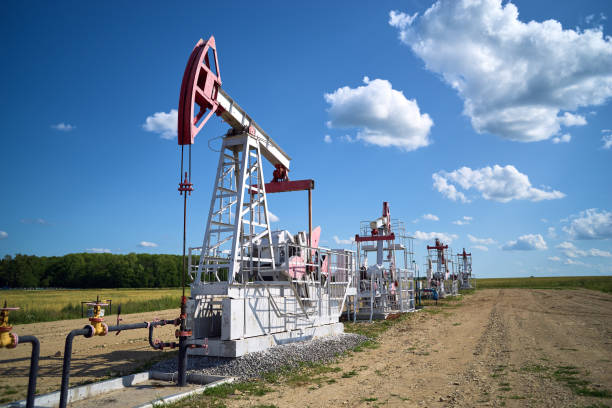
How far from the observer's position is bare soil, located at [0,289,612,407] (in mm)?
6328

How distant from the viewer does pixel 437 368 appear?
8.59 m

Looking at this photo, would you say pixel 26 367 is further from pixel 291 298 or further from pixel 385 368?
pixel 385 368

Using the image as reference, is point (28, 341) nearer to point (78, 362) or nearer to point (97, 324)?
point (97, 324)

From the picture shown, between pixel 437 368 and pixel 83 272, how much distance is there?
85374 millimetres

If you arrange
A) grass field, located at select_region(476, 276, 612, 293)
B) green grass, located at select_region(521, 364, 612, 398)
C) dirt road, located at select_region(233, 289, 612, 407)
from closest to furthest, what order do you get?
dirt road, located at select_region(233, 289, 612, 407) → green grass, located at select_region(521, 364, 612, 398) → grass field, located at select_region(476, 276, 612, 293)

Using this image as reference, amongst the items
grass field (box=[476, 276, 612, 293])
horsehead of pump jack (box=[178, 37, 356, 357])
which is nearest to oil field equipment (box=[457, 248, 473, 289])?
grass field (box=[476, 276, 612, 293])

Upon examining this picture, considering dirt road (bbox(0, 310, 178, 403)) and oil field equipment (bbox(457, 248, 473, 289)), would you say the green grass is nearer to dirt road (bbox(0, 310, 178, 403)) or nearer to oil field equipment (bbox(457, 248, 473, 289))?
dirt road (bbox(0, 310, 178, 403))

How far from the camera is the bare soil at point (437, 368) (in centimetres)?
633

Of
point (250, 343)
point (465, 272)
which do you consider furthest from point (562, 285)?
point (250, 343)

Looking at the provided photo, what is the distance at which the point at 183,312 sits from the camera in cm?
697

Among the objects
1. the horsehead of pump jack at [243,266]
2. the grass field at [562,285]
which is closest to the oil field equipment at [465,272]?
the grass field at [562,285]

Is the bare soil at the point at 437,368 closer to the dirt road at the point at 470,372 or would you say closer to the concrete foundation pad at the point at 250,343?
the dirt road at the point at 470,372

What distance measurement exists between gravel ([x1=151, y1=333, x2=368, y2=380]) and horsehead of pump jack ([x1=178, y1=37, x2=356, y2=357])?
0.19 metres

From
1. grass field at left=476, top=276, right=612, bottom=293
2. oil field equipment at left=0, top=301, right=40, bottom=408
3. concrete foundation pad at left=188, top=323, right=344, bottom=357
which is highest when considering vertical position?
oil field equipment at left=0, top=301, right=40, bottom=408
